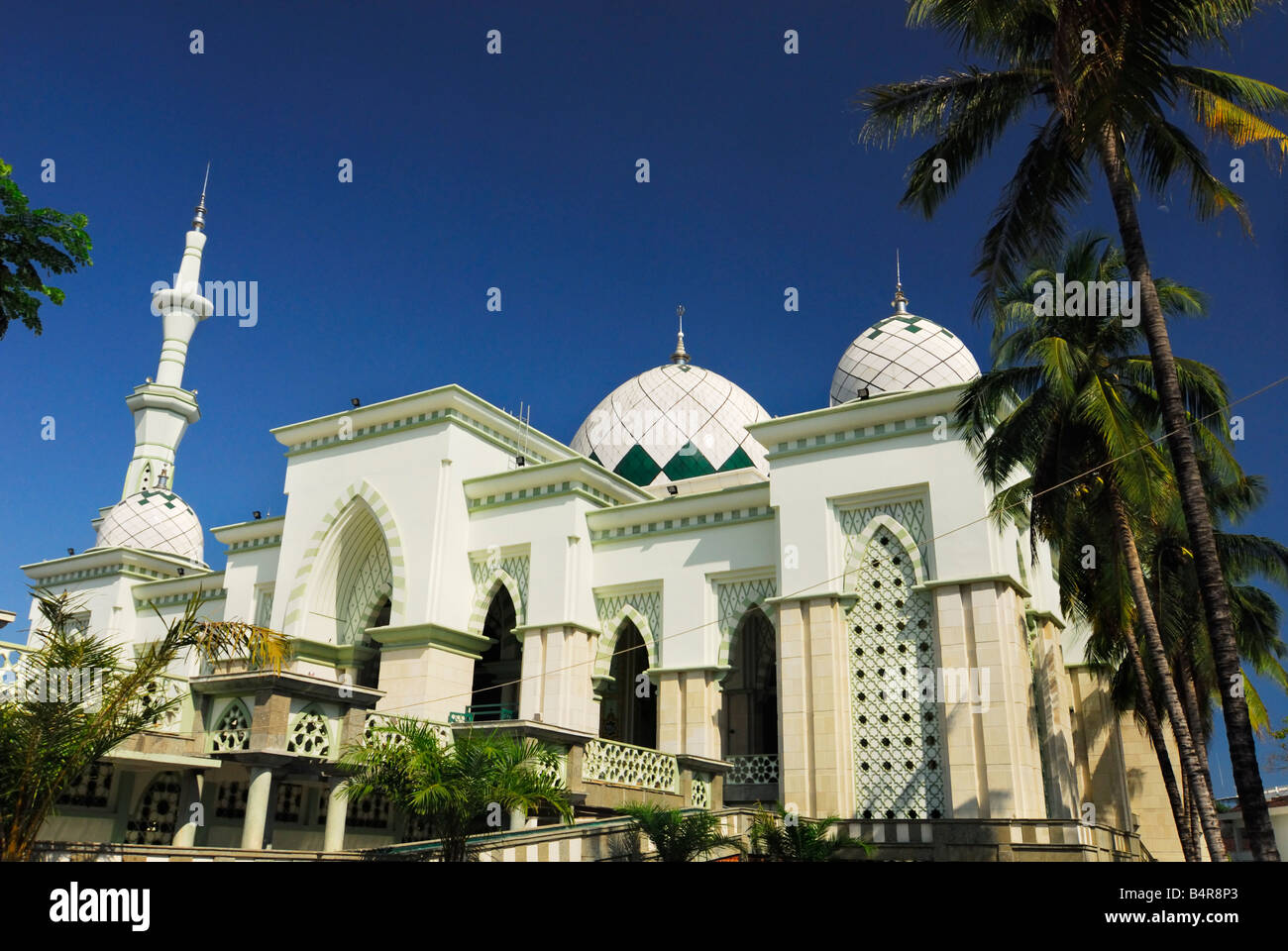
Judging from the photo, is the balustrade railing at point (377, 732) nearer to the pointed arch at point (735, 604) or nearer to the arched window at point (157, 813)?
the arched window at point (157, 813)

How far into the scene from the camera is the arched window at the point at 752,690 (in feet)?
58.9

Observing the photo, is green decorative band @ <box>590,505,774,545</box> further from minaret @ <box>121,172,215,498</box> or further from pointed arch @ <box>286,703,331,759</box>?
minaret @ <box>121,172,215,498</box>

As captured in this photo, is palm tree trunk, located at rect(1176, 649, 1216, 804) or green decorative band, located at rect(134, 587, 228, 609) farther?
green decorative band, located at rect(134, 587, 228, 609)

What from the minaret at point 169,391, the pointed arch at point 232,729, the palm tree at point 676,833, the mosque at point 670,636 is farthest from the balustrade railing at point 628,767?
the minaret at point 169,391

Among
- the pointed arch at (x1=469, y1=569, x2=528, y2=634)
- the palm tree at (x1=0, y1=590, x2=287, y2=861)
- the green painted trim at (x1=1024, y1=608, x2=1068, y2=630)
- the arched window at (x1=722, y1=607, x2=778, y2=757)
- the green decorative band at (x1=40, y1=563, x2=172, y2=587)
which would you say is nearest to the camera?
the palm tree at (x1=0, y1=590, x2=287, y2=861)

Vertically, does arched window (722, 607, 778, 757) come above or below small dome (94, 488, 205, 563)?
below

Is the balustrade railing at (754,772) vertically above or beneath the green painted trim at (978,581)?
beneath

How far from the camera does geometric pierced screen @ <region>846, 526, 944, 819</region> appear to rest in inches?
536

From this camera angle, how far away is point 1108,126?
9812 millimetres

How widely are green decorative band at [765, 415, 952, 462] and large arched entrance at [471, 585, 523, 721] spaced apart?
563cm

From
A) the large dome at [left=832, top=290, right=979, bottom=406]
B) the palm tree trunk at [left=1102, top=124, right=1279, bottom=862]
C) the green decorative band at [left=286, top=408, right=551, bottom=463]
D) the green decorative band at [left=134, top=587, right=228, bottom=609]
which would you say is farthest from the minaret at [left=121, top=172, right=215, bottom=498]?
the palm tree trunk at [left=1102, top=124, right=1279, bottom=862]

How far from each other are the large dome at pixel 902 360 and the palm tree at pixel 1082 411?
21.3 feet
